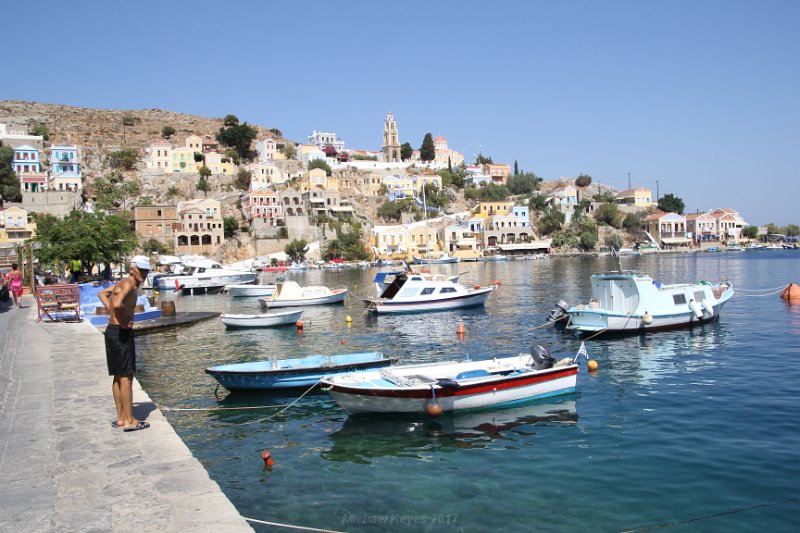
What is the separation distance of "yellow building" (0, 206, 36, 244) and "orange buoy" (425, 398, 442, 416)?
92.3 metres

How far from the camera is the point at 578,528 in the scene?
8.59 metres

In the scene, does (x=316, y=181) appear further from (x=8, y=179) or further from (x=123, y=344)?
(x=123, y=344)

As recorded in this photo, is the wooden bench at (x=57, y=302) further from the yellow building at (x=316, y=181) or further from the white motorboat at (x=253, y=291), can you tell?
the yellow building at (x=316, y=181)

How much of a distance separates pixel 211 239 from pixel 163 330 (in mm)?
75471

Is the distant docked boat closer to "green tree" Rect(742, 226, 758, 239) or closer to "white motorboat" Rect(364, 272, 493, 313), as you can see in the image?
"white motorboat" Rect(364, 272, 493, 313)

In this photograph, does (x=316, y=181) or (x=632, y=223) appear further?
(x=632, y=223)

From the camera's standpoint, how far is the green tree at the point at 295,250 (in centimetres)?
10590

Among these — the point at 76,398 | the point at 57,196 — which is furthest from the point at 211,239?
the point at 76,398

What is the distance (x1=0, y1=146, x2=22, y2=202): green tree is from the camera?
102 meters

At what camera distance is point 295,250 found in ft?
348

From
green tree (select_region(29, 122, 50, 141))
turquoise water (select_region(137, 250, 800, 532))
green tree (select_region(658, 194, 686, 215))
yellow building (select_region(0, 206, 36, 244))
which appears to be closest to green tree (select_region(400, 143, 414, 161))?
green tree (select_region(658, 194, 686, 215))

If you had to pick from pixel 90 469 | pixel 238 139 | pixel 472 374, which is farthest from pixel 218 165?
pixel 90 469

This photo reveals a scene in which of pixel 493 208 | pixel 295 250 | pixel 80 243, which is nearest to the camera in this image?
pixel 80 243

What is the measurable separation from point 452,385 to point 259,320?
1985 centimetres
